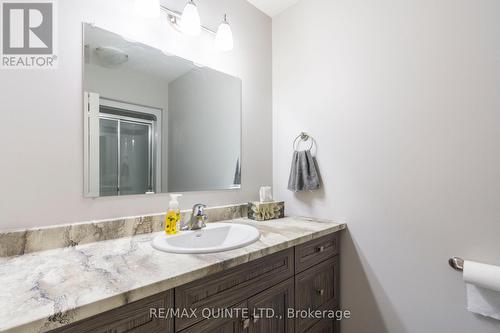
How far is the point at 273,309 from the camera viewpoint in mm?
1090

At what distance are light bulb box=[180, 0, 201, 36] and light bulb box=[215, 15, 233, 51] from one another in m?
0.18

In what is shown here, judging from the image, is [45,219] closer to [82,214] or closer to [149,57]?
[82,214]

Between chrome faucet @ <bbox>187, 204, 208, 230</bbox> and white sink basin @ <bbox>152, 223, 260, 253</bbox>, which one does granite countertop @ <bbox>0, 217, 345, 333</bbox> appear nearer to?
white sink basin @ <bbox>152, 223, 260, 253</bbox>

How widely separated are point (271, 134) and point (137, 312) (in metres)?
1.49

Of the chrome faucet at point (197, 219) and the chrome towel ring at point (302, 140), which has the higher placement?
the chrome towel ring at point (302, 140)

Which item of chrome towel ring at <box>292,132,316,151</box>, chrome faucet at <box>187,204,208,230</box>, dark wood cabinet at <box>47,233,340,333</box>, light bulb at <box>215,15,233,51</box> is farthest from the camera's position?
chrome towel ring at <box>292,132,316,151</box>

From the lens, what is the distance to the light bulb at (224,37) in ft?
4.94

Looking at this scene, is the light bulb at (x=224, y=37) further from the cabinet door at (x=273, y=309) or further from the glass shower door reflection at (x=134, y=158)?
the cabinet door at (x=273, y=309)

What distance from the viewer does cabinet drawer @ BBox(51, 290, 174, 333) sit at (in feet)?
1.99

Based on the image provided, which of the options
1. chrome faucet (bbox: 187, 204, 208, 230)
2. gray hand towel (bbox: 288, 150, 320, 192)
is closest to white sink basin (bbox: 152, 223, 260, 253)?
chrome faucet (bbox: 187, 204, 208, 230)

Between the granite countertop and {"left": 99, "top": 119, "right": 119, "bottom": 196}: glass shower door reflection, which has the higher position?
{"left": 99, "top": 119, "right": 119, "bottom": 196}: glass shower door reflection

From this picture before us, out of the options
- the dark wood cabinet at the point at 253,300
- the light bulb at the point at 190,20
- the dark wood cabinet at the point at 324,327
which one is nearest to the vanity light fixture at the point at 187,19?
the light bulb at the point at 190,20

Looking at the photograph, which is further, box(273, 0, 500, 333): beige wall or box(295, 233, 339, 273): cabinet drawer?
box(295, 233, 339, 273): cabinet drawer

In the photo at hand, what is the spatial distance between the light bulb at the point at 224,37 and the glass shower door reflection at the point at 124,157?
2.23 ft
